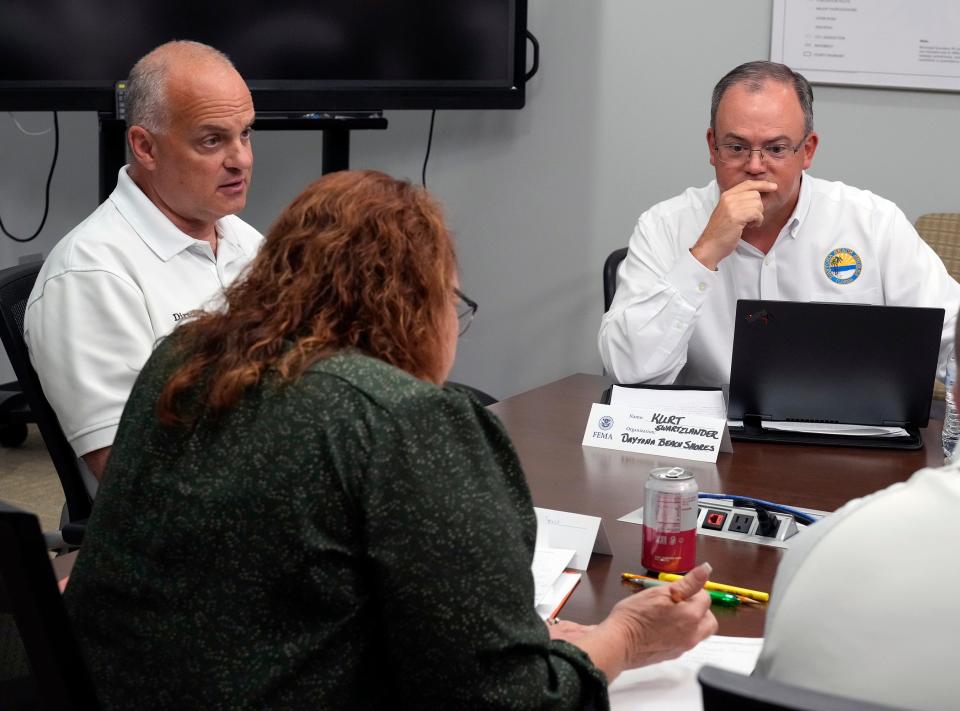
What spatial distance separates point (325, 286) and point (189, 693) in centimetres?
40

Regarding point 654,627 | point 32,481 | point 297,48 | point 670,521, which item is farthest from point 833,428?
point 32,481

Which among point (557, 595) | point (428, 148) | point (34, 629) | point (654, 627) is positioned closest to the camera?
point (34, 629)

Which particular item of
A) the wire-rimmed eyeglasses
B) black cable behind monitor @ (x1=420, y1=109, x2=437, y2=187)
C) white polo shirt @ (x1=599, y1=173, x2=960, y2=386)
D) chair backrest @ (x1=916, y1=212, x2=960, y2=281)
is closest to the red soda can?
white polo shirt @ (x1=599, y1=173, x2=960, y2=386)

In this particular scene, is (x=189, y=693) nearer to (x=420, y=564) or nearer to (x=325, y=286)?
(x=420, y=564)

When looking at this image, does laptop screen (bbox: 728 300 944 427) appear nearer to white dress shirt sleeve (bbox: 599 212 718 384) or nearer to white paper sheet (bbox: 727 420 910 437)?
white paper sheet (bbox: 727 420 910 437)

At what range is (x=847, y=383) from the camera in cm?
204

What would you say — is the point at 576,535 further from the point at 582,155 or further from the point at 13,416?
the point at 13,416

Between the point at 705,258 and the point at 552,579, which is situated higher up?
the point at 705,258

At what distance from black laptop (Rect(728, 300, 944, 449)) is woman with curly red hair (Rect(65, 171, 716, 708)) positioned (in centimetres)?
100

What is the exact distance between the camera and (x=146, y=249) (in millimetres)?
2084

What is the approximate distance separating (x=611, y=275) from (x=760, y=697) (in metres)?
2.19

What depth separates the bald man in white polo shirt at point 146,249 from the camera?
6.25ft

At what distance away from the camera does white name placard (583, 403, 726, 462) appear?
1.98 meters

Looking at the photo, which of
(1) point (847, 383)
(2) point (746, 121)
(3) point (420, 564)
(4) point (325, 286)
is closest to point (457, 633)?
(3) point (420, 564)
